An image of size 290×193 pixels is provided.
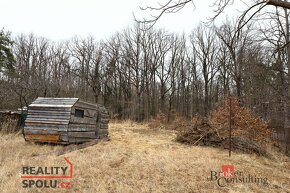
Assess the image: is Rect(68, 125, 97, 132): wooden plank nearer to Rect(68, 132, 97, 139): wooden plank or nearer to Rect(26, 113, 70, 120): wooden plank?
Rect(68, 132, 97, 139): wooden plank

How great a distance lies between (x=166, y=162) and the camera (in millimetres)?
5992

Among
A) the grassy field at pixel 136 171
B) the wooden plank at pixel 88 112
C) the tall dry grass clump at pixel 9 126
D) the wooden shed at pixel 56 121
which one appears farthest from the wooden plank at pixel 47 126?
the tall dry grass clump at pixel 9 126

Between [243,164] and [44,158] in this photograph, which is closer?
[44,158]

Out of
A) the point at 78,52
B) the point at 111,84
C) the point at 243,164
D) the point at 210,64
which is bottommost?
the point at 243,164

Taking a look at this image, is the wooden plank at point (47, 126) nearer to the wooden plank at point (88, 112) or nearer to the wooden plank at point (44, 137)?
the wooden plank at point (44, 137)

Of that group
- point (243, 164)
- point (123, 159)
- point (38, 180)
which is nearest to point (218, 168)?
point (243, 164)

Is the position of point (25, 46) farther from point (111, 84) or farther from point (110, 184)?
point (110, 184)

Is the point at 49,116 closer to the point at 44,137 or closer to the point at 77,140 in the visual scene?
the point at 44,137

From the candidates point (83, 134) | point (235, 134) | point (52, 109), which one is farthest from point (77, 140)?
point (235, 134)

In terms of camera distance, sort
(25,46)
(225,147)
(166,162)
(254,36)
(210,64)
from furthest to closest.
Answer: (25,46)
(210,64)
(254,36)
(225,147)
(166,162)

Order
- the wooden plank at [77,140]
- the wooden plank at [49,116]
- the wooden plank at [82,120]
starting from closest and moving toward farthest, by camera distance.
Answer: the wooden plank at [49,116] < the wooden plank at [77,140] < the wooden plank at [82,120]

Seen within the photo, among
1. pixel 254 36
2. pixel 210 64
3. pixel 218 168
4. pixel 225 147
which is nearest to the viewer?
pixel 218 168

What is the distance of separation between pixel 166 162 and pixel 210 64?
70.9ft

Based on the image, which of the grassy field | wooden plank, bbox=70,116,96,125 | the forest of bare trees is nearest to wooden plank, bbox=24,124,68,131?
wooden plank, bbox=70,116,96,125
